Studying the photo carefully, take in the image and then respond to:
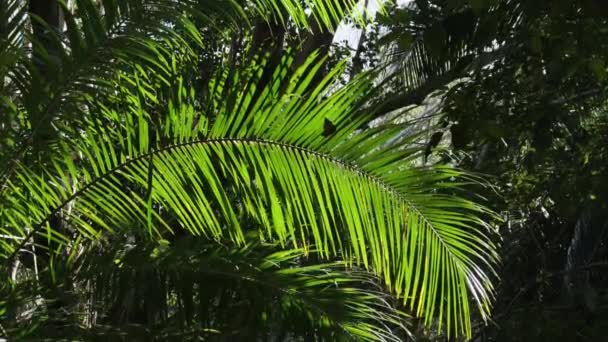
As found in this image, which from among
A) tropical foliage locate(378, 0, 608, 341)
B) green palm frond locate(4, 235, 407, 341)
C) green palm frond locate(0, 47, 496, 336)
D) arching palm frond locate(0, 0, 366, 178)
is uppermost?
tropical foliage locate(378, 0, 608, 341)

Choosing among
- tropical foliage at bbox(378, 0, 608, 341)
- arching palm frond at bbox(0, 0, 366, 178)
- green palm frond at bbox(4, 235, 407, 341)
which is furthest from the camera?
tropical foliage at bbox(378, 0, 608, 341)

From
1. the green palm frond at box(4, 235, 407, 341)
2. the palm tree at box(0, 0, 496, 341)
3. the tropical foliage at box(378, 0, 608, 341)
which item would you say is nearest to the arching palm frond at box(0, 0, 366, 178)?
the palm tree at box(0, 0, 496, 341)

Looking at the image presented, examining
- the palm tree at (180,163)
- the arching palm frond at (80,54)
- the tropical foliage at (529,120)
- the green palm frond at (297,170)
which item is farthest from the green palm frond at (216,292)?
the tropical foliage at (529,120)

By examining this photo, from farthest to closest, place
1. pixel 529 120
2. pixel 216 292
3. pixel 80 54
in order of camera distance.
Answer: pixel 529 120, pixel 216 292, pixel 80 54

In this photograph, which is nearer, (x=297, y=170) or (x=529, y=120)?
(x=297, y=170)

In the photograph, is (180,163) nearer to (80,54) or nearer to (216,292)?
(80,54)

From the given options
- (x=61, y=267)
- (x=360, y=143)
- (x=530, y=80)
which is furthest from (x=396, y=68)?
(x=61, y=267)

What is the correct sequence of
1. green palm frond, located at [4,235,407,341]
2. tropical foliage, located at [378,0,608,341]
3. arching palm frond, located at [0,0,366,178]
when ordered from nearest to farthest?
1. arching palm frond, located at [0,0,366,178]
2. green palm frond, located at [4,235,407,341]
3. tropical foliage, located at [378,0,608,341]

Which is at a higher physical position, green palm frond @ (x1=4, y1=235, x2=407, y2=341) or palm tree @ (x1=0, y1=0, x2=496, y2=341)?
palm tree @ (x1=0, y1=0, x2=496, y2=341)

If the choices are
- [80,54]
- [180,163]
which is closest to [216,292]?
[180,163]

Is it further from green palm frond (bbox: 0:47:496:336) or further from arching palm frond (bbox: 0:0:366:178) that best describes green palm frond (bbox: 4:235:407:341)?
arching palm frond (bbox: 0:0:366:178)

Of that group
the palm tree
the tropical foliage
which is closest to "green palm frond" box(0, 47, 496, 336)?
the palm tree

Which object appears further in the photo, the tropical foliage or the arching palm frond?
the tropical foliage

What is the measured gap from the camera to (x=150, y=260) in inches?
140
